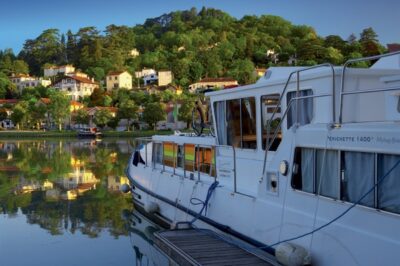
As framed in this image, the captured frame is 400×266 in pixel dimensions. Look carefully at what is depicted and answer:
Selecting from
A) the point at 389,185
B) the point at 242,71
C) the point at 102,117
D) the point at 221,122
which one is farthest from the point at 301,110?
the point at 242,71

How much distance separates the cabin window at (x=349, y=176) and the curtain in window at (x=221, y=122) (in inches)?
152

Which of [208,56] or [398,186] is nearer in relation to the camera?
[398,186]

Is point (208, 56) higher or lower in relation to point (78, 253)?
higher

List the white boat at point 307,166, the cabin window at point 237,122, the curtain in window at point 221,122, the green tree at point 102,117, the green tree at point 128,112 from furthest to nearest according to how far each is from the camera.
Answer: the green tree at point 102,117 < the green tree at point 128,112 < the curtain in window at point 221,122 < the cabin window at point 237,122 < the white boat at point 307,166

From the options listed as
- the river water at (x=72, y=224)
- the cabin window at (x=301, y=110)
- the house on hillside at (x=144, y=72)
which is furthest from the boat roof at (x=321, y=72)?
the house on hillside at (x=144, y=72)

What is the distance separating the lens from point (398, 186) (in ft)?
23.2

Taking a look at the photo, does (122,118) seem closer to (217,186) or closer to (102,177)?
(102,177)

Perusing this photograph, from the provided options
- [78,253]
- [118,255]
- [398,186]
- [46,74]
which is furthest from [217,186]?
[46,74]

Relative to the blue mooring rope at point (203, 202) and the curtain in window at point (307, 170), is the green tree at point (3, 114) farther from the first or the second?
the curtain in window at point (307, 170)

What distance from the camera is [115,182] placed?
89.0ft

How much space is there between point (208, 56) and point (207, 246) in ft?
506

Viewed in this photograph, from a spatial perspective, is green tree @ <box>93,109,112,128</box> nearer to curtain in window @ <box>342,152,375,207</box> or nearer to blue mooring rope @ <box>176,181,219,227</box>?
blue mooring rope @ <box>176,181,219,227</box>

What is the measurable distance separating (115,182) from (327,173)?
65.6 ft

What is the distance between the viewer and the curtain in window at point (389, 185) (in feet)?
23.2
